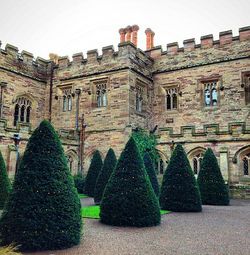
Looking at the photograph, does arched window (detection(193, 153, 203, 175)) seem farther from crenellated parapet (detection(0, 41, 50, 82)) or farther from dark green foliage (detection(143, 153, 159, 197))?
crenellated parapet (detection(0, 41, 50, 82))

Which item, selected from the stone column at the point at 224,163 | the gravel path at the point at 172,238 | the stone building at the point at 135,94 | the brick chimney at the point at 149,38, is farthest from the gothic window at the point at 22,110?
the gravel path at the point at 172,238

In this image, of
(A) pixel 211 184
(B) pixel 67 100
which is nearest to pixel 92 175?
(A) pixel 211 184

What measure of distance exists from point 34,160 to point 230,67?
53.4 feet

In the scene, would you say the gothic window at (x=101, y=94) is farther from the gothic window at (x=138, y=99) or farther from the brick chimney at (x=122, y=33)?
the brick chimney at (x=122, y=33)

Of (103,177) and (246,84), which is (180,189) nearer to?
(103,177)

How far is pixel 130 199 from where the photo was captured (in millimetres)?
8438

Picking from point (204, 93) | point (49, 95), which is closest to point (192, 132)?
point (204, 93)

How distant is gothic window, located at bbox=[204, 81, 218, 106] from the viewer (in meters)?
19.9

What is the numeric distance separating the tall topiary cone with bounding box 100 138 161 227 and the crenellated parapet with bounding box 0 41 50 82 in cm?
1324

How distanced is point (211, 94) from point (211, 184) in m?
7.64

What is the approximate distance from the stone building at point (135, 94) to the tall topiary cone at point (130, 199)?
29.7 ft

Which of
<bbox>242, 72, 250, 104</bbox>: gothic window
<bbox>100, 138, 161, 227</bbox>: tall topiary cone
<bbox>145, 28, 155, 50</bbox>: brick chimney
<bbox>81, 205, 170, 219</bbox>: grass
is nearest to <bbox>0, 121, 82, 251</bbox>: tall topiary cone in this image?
<bbox>100, 138, 161, 227</bbox>: tall topiary cone

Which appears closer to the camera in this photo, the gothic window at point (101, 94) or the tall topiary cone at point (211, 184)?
the tall topiary cone at point (211, 184)

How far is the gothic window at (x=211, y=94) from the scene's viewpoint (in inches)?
782
